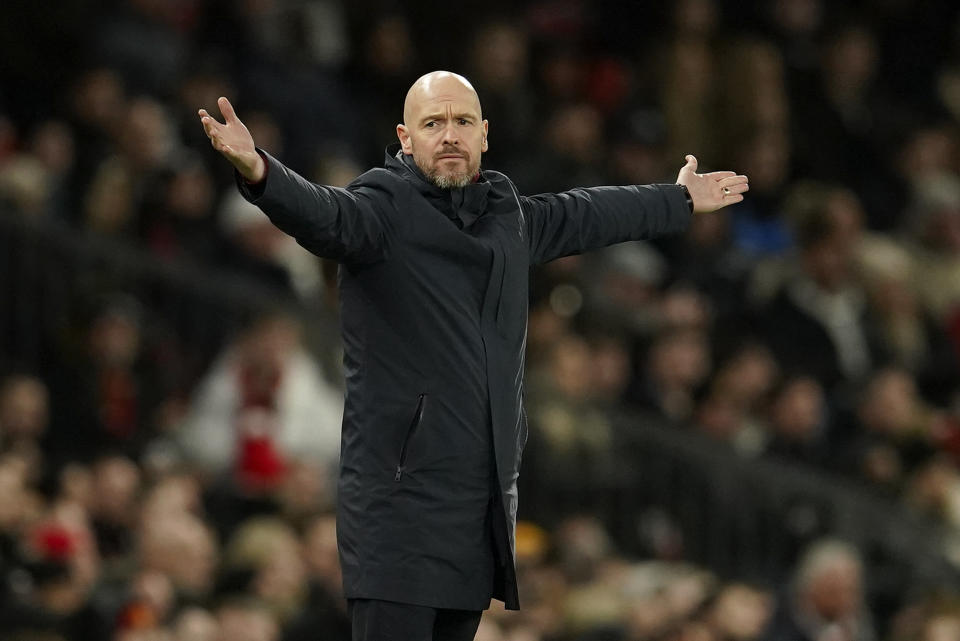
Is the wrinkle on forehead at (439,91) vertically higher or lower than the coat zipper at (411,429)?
higher

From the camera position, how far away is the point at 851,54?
1316 centimetres

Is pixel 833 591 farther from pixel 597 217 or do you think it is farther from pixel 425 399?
pixel 425 399

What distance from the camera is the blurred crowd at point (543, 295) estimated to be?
25.6 feet

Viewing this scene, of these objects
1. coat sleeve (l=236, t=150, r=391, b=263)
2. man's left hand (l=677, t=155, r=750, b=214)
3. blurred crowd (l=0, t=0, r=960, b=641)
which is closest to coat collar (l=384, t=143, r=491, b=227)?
coat sleeve (l=236, t=150, r=391, b=263)

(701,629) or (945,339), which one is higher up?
(945,339)

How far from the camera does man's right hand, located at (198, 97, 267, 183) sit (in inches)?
152

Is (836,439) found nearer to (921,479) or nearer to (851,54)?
(921,479)

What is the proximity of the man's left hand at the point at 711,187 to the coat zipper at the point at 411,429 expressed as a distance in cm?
103

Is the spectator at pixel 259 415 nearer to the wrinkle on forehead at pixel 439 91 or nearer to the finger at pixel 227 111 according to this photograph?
the wrinkle on forehead at pixel 439 91

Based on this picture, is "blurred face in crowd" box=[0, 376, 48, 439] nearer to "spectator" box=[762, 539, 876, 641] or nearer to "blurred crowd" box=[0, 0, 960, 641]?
"blurred crowd" box=[0, 0, 960, 641]

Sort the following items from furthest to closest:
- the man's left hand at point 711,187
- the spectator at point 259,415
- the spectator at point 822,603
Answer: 1. the spectator at point 822,603
2. the spectator at point 259,415
3. the man's left hand at point 711,187

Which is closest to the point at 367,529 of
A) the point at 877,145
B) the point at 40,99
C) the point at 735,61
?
the point at 40,99

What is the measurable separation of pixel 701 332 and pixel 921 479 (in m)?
1.38

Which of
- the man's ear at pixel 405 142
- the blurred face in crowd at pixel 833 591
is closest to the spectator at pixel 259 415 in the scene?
the blurred face in crowd at pixel 833 591
